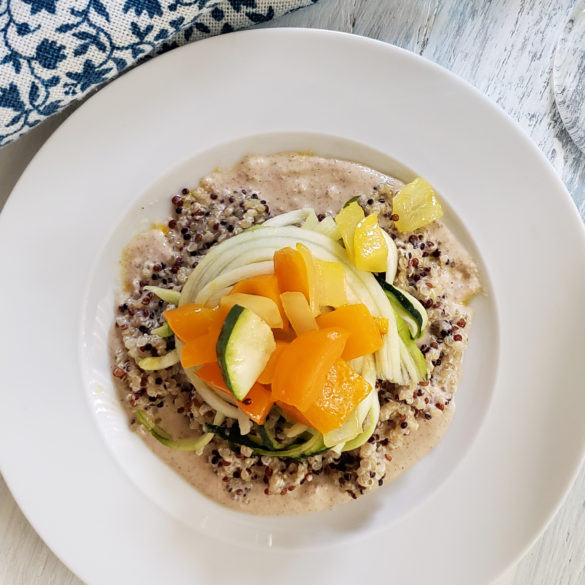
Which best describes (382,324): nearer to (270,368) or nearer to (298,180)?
(270,368)

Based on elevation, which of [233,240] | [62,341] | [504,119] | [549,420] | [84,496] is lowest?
[84,496]

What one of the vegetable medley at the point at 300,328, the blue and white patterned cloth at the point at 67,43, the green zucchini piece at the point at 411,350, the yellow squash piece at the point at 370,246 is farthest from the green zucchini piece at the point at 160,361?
the blue and white patterned cloth at the point at 67,43

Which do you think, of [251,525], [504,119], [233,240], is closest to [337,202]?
[233,240]

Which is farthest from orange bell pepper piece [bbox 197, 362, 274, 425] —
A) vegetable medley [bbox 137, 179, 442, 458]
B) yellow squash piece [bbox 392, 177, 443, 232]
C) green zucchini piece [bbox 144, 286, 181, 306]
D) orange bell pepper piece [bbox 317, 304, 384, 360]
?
yellow squash piece [bbox 392, 177, 443, 232]

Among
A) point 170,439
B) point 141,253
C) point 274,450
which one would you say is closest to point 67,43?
point 141,253

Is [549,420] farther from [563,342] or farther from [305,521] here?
[305,521]

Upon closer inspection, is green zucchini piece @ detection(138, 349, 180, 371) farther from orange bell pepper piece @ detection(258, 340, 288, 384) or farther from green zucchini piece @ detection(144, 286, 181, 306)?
orange bell pepper piece @ detection(258, 340, 288, 384)

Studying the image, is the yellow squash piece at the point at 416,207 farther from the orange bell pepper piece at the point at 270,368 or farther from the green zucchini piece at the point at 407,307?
the orange bell pepper piece at the point at 270,368
